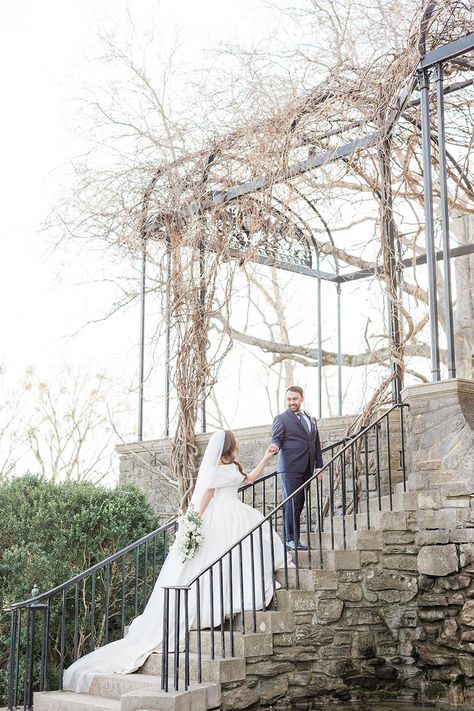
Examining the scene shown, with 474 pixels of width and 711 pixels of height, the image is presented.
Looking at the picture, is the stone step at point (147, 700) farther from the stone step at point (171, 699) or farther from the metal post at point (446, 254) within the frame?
the metal post at point (446, 254)

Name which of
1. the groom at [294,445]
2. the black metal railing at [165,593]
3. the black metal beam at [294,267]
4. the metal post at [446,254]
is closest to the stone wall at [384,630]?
the black metal railing at [165,593]

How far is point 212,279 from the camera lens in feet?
30.7

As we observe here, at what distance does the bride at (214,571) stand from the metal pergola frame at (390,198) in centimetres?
179

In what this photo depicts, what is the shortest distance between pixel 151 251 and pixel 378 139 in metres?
3.25

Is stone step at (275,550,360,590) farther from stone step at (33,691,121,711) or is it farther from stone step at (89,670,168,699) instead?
stone step at (33,691,121,711)

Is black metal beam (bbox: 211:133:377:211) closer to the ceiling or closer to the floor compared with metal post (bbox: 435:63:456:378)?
closer to the ceiling

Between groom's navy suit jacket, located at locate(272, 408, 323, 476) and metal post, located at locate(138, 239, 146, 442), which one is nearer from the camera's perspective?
groom's navy suit jacket, located at locate(272, 408, 323, 476)

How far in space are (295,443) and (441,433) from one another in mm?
1245

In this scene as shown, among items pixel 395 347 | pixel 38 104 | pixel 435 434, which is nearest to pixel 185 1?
pixel 38 104

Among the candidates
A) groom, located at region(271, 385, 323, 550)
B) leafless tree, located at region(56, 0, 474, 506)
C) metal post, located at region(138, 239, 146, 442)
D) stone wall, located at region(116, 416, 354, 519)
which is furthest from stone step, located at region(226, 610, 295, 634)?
metal post, located at region(138, 239, 146, 442)

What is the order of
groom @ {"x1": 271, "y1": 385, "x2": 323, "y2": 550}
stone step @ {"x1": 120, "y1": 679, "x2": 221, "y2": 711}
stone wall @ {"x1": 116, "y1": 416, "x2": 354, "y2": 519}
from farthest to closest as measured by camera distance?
1. stone wall @ {"x1": 116, "y1": 416, "x2": 354, "y2": 519}
2. groom @ {"x1": 271, "y1": 385, "x2": 323, "y2": 550}
3. stone step @ {"x1": 120, "y1": 679, "x2": 221, "y2": 711}

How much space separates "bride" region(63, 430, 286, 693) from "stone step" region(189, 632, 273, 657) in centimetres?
13

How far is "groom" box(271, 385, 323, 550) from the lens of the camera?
23.0 ft

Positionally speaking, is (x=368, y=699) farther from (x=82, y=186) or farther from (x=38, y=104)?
(x=38, y=104)
